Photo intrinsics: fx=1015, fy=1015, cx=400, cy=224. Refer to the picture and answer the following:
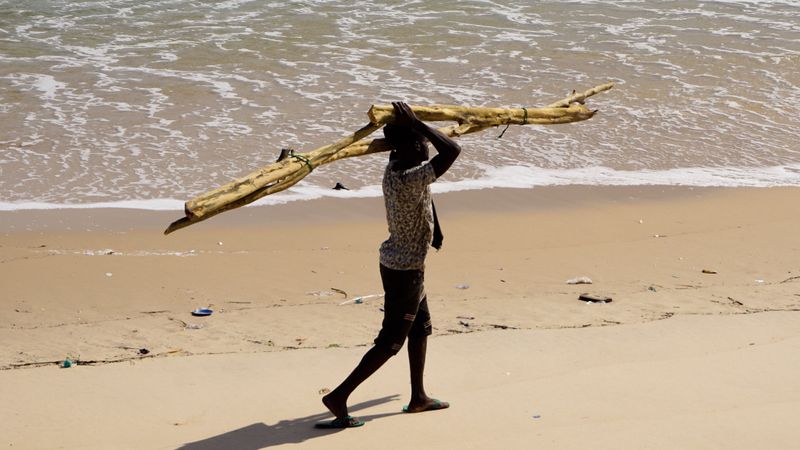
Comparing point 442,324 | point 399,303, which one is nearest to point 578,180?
point 442,324

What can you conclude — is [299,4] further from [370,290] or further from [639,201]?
[370,290]

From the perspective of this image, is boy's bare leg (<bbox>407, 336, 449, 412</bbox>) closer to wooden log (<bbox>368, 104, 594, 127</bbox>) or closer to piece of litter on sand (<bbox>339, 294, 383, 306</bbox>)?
wooden log (<bbox>368, 104, 594, 127</bbox>)

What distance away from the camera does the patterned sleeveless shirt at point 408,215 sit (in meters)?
4.15

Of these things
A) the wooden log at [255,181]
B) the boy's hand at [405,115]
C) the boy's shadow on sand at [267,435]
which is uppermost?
the boy's hand at [405,115]

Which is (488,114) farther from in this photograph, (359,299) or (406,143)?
(359,299)

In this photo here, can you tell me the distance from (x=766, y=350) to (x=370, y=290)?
2580mm

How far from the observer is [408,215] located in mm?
4242

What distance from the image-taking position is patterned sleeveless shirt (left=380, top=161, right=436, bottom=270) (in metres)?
4.15

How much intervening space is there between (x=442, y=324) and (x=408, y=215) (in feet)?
6.07

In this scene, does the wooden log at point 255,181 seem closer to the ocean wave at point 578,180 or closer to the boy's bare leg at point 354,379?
the boy's bare leg at point 354,379

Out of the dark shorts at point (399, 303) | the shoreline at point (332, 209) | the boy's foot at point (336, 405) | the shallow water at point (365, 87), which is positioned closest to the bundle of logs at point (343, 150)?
the dark shorts at point (399, 303)

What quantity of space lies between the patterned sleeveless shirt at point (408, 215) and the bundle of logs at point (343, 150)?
→ 0.17m

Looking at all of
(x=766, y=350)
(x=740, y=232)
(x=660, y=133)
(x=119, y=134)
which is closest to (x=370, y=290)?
(x=766, y=350)

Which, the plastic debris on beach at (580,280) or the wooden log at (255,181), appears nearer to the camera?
the wooden log at (255,181)
